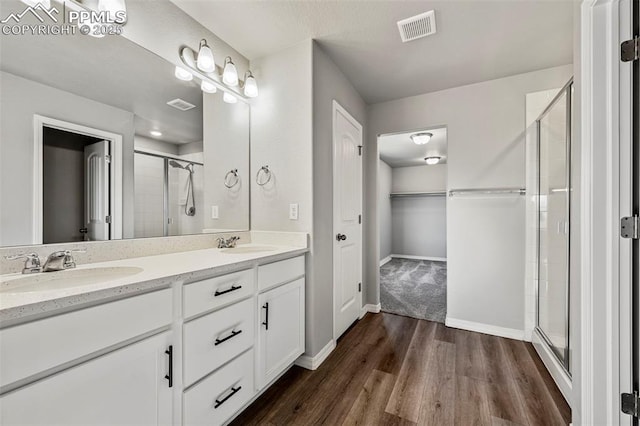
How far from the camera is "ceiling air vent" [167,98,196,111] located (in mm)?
1790

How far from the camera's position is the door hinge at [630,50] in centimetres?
106

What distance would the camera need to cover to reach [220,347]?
1.30 metres

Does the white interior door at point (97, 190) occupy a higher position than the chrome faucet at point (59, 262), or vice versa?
the white interior door at point (97, 190)

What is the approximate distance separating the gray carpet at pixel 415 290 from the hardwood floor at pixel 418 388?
0.66 m

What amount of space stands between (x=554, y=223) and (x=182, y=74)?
284cm

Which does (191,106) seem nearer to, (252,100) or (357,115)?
(252,100)

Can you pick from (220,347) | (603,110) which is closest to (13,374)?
(220,347)

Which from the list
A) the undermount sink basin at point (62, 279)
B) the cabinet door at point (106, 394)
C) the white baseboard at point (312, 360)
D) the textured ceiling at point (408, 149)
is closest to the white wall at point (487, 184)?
the textured ceiling at point (408, 149)

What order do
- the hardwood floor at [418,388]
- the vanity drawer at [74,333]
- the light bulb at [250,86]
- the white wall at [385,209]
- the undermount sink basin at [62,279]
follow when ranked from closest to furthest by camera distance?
the vanity drawer at [74,333] → the undermount sink basin at [62,279] → the hardwood floor at [418,388] → the light bulb at [250,86] → the white wall at [385,209]

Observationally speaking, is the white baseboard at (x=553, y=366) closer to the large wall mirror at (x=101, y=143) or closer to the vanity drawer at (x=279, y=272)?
the vanity drawer at (x=279, y=272)

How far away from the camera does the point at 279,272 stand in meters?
1.71

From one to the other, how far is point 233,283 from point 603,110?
1.83m

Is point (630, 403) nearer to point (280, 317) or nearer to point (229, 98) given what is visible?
point (280, 317)

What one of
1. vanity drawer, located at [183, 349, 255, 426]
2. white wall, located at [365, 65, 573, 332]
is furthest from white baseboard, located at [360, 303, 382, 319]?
vanity drawer, located at [183, 349, 255, 426]
